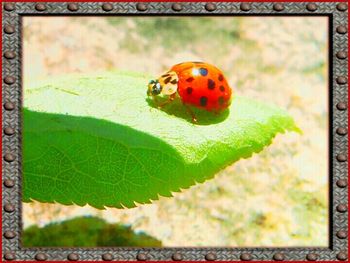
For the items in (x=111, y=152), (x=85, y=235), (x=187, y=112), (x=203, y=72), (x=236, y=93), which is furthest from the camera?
(x=236, y=93)

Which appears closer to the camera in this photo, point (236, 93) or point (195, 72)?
point (195, 72)

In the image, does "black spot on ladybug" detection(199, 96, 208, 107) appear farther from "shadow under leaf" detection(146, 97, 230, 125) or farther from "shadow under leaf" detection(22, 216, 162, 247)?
"shadow under leaf" detection(22, 216, 162, 247)

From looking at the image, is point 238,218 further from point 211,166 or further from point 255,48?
point 255,48

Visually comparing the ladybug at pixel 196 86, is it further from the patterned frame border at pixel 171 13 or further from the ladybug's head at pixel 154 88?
the patterned frame border at pixel 171 13

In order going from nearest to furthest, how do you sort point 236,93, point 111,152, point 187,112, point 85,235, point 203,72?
point 111,152 < point 187,112 < point 203,72 < point 85,235 < point 236,93

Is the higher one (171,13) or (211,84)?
(171,13)

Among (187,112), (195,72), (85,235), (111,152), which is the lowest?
(85,235)

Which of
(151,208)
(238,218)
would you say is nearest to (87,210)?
(151,208)

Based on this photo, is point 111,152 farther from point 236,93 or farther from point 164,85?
point 236,93

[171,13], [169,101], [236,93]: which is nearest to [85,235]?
[169,101]
